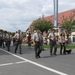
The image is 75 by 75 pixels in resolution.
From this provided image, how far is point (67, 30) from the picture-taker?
5059cm

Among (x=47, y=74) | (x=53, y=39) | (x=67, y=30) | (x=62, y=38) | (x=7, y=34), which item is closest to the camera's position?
(x=47, y=74)

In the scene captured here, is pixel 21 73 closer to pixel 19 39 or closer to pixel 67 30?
pixel 19 39

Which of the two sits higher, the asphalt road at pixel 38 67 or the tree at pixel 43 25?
the tree at pixel 43 25

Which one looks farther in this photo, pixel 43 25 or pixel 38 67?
pixel 43 25

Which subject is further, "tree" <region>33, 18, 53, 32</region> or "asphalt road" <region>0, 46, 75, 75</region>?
"tree" <region>33, 18, 53, 32</region>

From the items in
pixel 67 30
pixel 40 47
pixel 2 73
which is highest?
pixel 67 30

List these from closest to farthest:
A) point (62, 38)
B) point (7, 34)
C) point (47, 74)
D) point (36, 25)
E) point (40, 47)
→ 1. point (47, 74)
2. point (40, 47)
3. point (62, 38)
4. point (7, 34)
5. point (36, 25)

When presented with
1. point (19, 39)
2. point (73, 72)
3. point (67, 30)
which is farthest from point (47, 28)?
point (73, 72)

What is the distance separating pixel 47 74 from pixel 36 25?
5684 cm

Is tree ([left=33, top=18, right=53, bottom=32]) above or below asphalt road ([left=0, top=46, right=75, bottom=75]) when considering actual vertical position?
above

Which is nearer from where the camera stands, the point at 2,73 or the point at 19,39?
the point at 2,73

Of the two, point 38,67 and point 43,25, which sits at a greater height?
point 43,25

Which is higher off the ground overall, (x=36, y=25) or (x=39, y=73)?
(x=36, y=25)

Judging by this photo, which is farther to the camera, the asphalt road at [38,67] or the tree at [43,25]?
the tree at [43,25]
